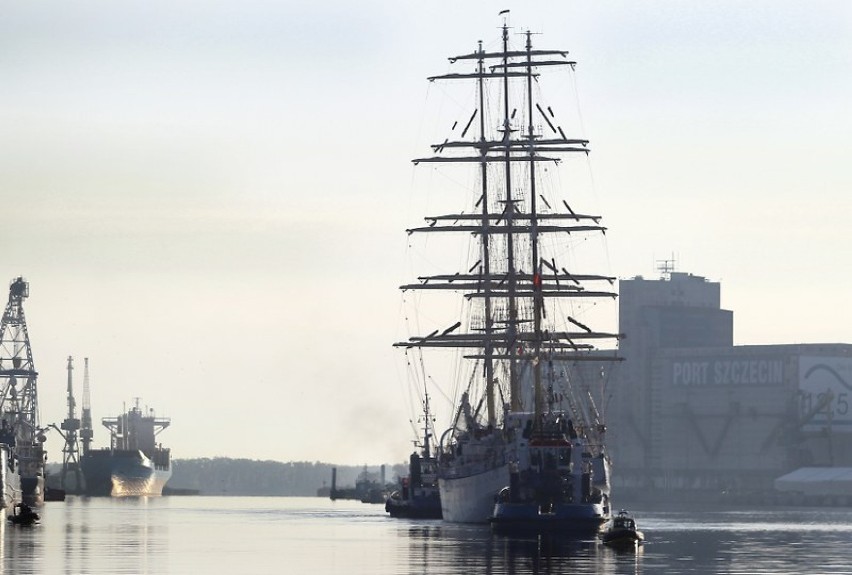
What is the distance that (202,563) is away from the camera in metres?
104

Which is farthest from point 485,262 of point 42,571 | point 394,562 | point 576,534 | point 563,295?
point 42,571

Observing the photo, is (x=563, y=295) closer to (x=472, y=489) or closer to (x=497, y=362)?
(x=497, y=362)

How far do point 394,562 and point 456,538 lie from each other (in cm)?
3568

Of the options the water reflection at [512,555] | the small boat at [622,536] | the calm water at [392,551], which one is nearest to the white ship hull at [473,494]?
the calm water at [392,551]

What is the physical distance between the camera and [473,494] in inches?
6885

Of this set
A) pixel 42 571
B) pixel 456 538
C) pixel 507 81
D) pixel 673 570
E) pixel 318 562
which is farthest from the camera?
pixel 507 81

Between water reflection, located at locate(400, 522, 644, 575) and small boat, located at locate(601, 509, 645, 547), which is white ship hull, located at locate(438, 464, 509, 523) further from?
small boat, located at locate(601, 509, 645, 547)

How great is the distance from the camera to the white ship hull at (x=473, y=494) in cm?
16950

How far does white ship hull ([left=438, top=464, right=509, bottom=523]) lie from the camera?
556 ft

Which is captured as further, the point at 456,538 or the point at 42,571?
the point at 456,538

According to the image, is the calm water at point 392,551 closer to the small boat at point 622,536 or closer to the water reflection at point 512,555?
the water reflection at point 512,555

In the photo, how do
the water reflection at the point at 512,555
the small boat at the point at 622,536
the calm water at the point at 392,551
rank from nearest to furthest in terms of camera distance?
the water reflection at the point at 512,555, the calm water at the point at 392,551, the small boat at the point at 622,536

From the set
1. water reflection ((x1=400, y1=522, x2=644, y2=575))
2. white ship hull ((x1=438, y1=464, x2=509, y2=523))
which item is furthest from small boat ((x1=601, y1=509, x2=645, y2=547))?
white ship hull ((x1=438, y1=464, x2=509, y2=523))

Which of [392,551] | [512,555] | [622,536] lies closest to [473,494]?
[622,536]
